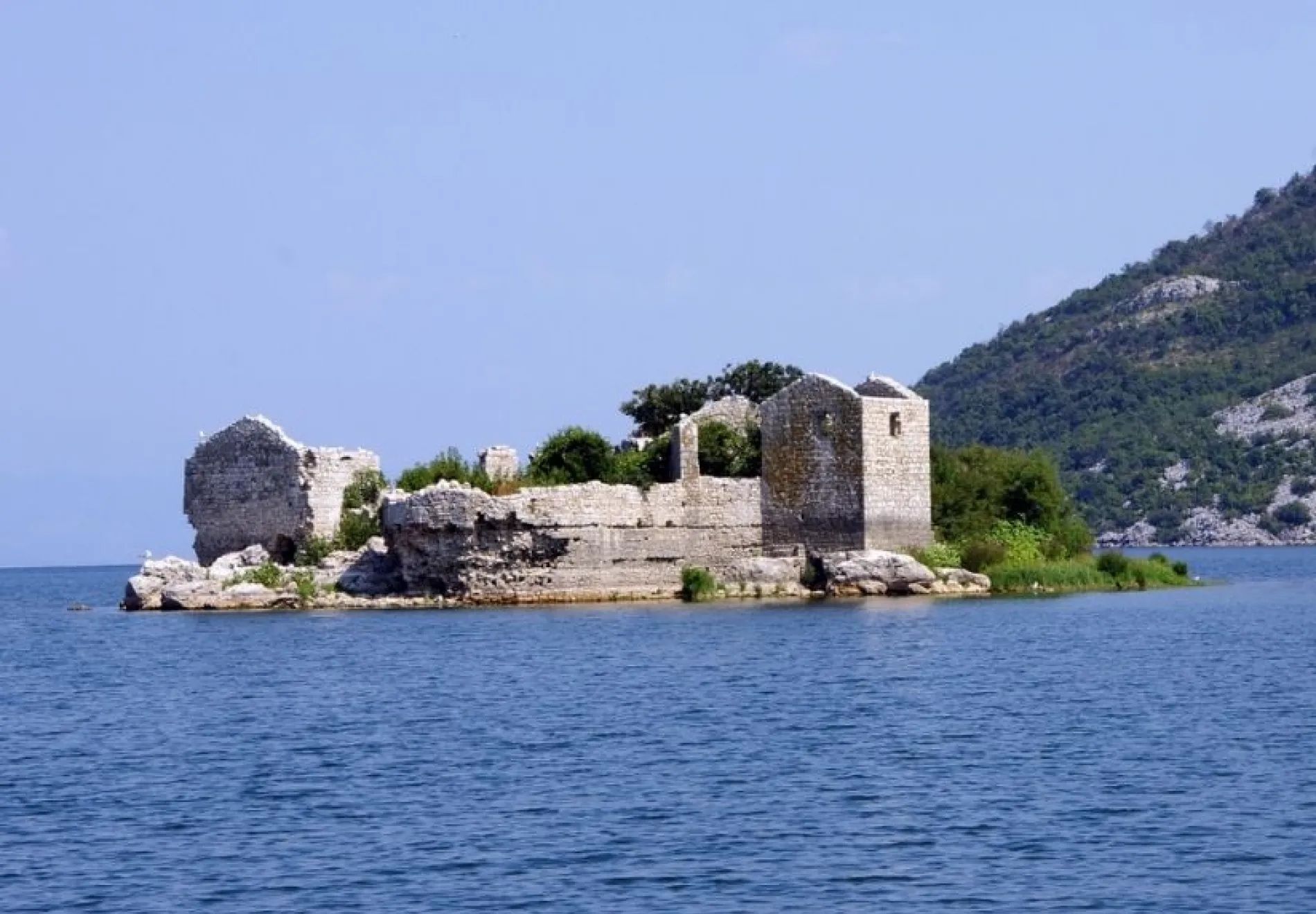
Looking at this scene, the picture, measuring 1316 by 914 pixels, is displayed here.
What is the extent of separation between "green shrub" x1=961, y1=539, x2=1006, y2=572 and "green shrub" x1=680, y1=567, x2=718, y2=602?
4.38 meters

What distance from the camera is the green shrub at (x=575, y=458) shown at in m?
38.0

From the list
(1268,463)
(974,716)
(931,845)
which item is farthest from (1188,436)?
(931,845)

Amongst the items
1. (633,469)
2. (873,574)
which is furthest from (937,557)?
(633,469)

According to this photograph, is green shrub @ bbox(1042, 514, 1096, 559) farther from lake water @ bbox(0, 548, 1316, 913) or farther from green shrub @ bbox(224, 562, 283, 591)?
green shrub @ bbox(224, 562, 283, 591)

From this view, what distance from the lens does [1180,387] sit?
4122 inches

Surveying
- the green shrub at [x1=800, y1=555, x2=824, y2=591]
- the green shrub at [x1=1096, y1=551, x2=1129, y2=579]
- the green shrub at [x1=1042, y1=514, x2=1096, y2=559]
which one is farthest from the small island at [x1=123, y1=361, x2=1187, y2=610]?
the green shrub at [x1=1096, y1=551, x2=1129, y2=579]

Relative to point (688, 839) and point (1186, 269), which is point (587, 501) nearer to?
point (688, 839)

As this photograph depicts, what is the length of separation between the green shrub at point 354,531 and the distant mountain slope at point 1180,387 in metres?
61.3

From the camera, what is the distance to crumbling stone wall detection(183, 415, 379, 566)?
3775 cm

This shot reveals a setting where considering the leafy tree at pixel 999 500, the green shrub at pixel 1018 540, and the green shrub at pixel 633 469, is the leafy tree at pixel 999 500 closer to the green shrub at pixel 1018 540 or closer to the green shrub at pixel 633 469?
the green shrub at pixel 1018 540

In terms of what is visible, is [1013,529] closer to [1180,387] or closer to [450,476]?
[450,476]

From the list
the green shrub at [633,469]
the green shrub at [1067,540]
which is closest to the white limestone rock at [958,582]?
the green shrub at [1067,540]

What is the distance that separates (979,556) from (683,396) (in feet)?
23.3

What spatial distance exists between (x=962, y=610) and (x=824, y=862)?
66.4ft
